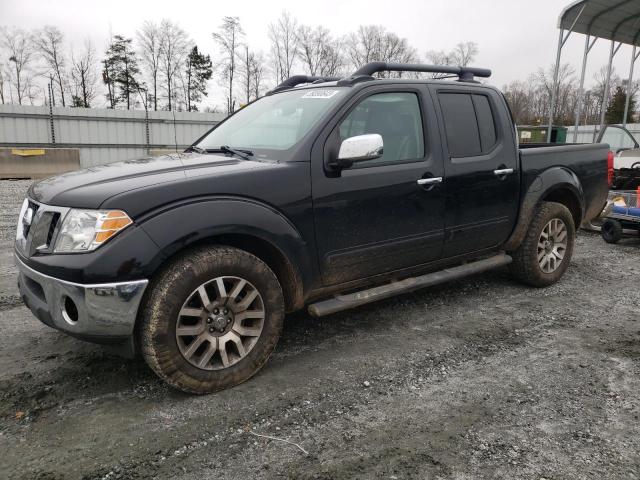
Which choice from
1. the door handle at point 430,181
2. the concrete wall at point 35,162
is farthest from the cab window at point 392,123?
the concrete wall at point 35,162

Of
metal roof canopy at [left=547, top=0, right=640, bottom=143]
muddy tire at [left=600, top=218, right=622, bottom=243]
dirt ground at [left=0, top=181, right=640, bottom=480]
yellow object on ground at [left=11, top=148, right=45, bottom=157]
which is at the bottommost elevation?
dirt ground at [left=0, top=181, right=640, bottom=480]

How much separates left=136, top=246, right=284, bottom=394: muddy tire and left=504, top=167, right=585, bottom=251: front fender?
259 centimetres

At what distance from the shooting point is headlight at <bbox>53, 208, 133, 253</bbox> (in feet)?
8.24

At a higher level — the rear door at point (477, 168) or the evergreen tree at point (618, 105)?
the evergreen tree at point (618, 105)

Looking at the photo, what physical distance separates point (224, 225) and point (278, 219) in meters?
0.37

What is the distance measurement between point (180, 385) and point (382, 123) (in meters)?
2.27

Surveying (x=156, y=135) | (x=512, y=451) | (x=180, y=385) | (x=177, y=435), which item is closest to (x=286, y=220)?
(x=180, y=385)

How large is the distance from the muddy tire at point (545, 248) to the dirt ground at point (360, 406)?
0.69 metres

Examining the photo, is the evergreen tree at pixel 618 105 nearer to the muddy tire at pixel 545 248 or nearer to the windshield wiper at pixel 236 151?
the muddy tire at pixel 545 248

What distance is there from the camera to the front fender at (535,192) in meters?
4.54

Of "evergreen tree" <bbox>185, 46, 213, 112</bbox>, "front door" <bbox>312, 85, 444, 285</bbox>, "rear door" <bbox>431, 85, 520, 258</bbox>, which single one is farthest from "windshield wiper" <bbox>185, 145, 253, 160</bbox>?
"evergreen tree" <bbox>185, 46, 213, 112</bbox>

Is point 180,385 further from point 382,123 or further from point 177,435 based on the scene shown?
point 382,123

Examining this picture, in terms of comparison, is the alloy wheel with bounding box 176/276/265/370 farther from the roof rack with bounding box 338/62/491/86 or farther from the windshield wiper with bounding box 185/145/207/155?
the roof rack with bounding box 338/62/491/86

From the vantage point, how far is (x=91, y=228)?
2529mm
